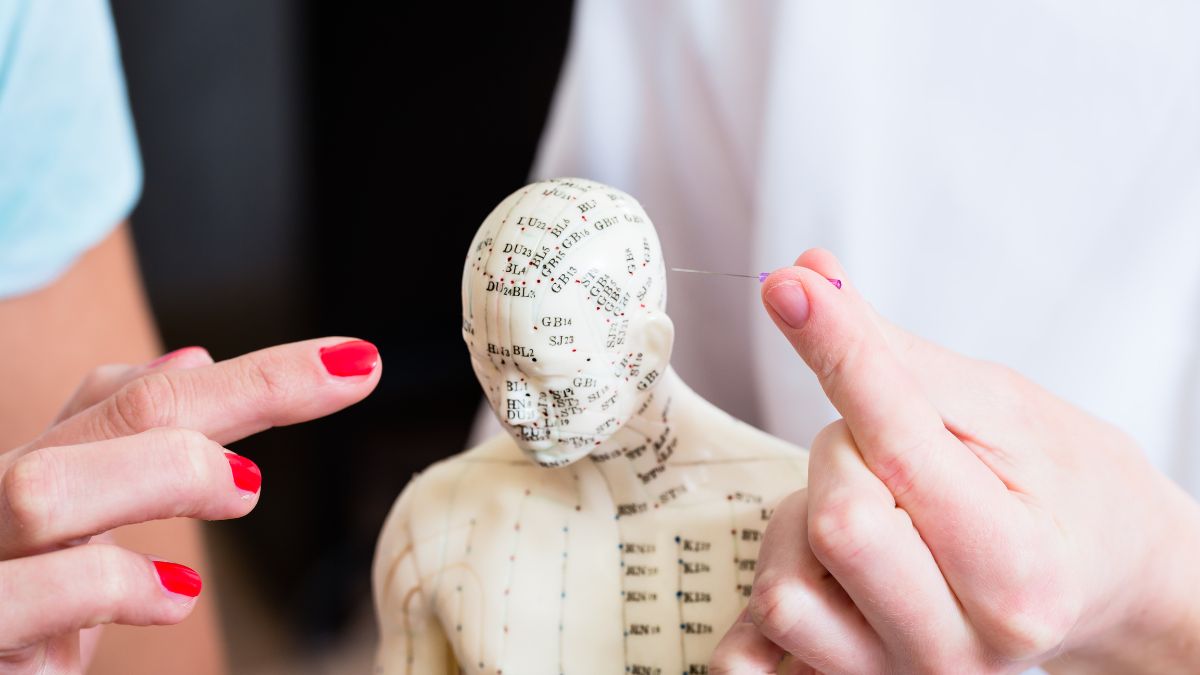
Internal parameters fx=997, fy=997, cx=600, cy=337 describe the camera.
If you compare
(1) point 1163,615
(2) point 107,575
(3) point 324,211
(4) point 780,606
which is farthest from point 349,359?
(3) point 324,211

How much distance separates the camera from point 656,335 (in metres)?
0.59

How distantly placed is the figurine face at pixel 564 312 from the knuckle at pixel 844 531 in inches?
6.7

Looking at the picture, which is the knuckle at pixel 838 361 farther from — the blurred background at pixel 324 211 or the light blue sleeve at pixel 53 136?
the blurred background at pixel 324 211

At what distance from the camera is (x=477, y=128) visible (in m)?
1.30

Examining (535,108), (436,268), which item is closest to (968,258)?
(535,108)

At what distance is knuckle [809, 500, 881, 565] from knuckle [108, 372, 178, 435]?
12.5 inches

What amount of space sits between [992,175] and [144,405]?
685 millimetres

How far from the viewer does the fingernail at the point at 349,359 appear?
0.50 m

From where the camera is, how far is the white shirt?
80cm

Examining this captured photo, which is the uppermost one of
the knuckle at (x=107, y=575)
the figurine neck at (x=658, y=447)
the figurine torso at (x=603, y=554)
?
Result: the knuckle at (x=107, y=575)

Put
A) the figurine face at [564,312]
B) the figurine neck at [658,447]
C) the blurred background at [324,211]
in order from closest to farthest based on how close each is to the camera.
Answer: the figurine face at [564,312] → the figurine neck at [658,447] → the blurred background at [324,211]

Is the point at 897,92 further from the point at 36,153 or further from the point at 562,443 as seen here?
the point at 36,153

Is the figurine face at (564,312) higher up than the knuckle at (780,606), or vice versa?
the figurine face at (564,312)

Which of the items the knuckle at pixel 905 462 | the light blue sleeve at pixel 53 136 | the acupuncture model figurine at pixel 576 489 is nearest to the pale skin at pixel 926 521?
the knuckle at pixel 905 462
